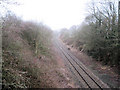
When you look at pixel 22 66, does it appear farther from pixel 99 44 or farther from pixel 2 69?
pixel 99 44

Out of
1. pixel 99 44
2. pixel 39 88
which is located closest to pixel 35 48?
pixel 39 88

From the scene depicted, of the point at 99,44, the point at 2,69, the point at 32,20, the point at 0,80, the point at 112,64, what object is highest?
the point at 32,20

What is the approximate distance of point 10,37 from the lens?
6.67 meters

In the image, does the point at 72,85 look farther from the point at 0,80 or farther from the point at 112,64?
A: the point at 112,64

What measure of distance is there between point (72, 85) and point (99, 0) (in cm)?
994

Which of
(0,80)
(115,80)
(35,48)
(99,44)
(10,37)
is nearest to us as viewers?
(0,80)

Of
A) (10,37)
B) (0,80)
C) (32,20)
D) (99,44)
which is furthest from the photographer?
(32,20)

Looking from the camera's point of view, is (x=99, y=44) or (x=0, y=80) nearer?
(x=0, y=80)

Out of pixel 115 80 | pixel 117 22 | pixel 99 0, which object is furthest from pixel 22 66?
pixel 99 0

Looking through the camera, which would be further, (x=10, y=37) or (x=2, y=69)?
(x=10, y=37)

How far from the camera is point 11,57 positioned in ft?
19.1

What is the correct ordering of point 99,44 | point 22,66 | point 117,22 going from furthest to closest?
1. point 99,44
2. point 117,22
3. point 22,66

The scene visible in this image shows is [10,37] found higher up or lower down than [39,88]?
higher up

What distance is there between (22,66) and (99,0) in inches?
429
